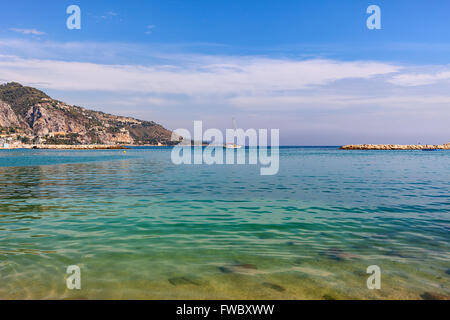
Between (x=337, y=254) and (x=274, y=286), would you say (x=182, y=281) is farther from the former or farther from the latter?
(x=337, y=254)

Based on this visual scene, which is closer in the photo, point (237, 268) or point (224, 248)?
point (237, 268)

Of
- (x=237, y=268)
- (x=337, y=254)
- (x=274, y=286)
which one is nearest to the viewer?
(x=274, y=286)

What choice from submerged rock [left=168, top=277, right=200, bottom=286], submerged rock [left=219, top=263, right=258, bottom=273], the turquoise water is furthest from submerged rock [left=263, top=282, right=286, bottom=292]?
submerged rock [left=168, top=277, right=200, bottom=286]

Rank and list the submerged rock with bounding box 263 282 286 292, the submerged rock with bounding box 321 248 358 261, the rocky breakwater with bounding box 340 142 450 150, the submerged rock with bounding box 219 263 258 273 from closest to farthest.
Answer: the submerged rock with bounding box 263 282 286 292 → the submerged rock with bounding box 219 263 258 273 → the submerged rock with bounding box 321 248 358 261 → the rocky breakwater with bounding box 340 142 450 150

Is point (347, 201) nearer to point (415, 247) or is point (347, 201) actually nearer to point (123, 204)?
point (415, 247)

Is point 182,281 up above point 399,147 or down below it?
below

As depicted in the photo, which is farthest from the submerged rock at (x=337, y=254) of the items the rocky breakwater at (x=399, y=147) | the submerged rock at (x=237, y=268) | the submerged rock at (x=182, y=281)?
the rocky breakwater at (x=399, y=147)

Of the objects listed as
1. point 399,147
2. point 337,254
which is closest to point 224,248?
point 337,254

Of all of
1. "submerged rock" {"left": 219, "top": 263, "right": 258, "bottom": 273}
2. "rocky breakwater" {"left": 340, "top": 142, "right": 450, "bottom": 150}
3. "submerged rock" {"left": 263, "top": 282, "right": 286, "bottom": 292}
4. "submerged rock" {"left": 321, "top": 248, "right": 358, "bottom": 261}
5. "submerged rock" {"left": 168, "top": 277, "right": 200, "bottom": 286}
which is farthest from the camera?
"rocky breakwater" {"left": 340, "top": 142, "right": 450, "bottom": 150}

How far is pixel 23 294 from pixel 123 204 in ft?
36.4

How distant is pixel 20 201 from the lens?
1827 cm

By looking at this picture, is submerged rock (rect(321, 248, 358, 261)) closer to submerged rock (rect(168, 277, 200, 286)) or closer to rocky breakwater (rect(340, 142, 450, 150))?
submerged rock (rect(168, 277, 200, 286))

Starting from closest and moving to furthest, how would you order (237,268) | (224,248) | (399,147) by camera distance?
(237,268), (224,248), (399,147)

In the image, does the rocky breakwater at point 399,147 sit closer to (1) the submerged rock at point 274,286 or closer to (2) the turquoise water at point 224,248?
(2) the turquoise water at point 224,248
